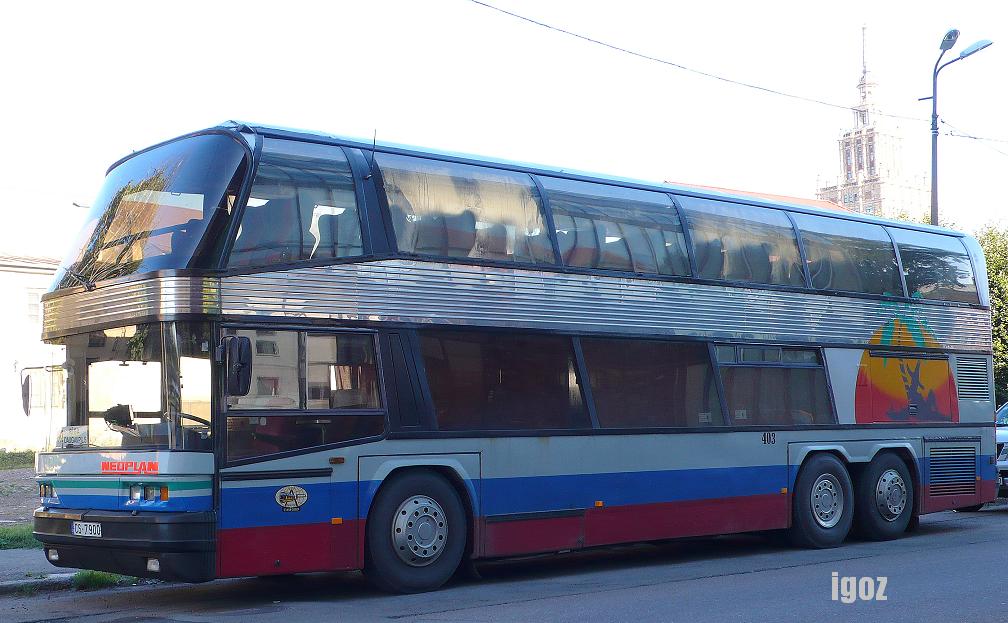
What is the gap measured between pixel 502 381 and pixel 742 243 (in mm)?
4165

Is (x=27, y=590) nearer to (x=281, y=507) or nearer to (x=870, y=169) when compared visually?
(x=281, y=507)

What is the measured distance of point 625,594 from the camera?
10234mm

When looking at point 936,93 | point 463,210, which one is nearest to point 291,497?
point 463,210

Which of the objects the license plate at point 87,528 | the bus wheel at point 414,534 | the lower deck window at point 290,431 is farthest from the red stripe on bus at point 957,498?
the license plate at point 87,528

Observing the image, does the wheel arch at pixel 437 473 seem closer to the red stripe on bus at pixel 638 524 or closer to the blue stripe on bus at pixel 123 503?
the red stripe on bus at pixel 638 524

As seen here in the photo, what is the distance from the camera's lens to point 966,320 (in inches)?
659

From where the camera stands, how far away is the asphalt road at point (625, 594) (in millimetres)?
9031

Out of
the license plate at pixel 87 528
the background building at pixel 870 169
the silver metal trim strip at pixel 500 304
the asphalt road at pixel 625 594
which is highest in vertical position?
the background building at pixel 870 169

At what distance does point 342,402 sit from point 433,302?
1.35 metres

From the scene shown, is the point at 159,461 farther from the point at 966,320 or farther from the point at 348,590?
the point at 966,320

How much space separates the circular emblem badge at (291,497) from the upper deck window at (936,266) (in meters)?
9.62

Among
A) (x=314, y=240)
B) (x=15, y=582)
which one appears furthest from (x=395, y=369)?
(x=15, y=582)

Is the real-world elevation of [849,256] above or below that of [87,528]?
above

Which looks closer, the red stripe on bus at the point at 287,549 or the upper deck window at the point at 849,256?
the red stripe on bus at the point at 287,549
